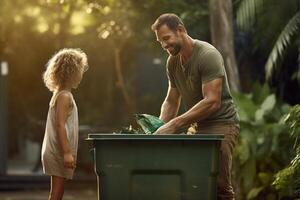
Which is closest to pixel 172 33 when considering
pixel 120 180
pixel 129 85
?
pixel 120 180

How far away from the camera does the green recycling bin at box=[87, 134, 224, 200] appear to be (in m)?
6.78

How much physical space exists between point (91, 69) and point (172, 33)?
15829 millimetres

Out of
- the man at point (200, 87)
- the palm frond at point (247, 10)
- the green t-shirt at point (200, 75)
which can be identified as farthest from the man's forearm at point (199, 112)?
the palm frond at point (247, 10)

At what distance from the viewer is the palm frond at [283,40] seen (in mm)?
15523

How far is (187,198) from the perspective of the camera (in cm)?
680

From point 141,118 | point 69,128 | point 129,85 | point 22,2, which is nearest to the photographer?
point 141,118

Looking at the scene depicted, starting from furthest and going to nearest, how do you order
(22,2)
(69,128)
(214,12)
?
(22,2)
(214,12)
(69,128)

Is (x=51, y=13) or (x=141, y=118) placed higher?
(x=51, y=13)

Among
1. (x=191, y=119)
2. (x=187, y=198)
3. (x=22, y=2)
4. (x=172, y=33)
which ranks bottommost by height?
(x=187, y=198)

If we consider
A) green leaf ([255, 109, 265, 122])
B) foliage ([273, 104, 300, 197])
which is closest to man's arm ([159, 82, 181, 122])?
foliage ([273, 104, 300, 197])

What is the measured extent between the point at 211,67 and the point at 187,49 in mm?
263

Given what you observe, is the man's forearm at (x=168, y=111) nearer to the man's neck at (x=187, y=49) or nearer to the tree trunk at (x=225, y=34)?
the man's neck at (x=187, y=49)

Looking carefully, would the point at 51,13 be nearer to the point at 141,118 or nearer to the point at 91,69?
the point at 91,69

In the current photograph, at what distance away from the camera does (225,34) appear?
45.6 ft
